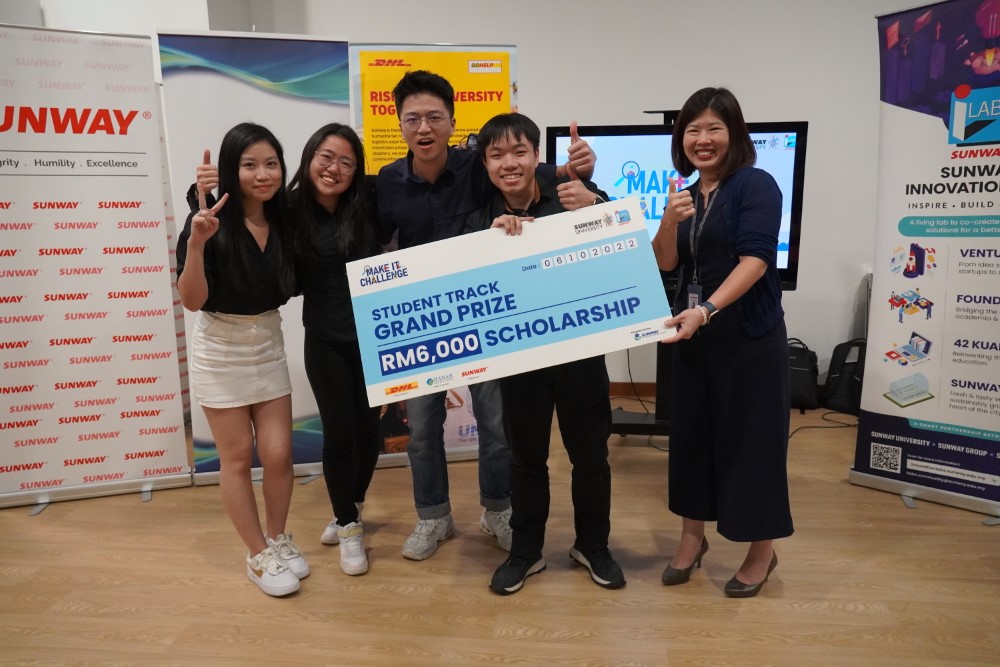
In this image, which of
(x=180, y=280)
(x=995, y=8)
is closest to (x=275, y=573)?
(x=180, y=280)

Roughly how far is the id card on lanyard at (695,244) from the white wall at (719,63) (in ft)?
8.72

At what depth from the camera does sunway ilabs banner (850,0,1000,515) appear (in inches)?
112

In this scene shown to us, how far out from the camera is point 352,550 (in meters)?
2.55

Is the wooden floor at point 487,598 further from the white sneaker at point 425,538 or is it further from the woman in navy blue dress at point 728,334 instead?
the woman in navy blue dress at point 728,334

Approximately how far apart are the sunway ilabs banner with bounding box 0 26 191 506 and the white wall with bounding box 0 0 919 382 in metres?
1.57

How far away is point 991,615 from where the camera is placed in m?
2.21

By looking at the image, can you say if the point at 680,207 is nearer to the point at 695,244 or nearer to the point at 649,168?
the point at 695,244

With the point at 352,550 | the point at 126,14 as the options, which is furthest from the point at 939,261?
the point at 126,14

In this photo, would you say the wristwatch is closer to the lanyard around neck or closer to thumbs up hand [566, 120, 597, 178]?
the lanyard around neck

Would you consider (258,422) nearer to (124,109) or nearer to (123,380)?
(123,380)

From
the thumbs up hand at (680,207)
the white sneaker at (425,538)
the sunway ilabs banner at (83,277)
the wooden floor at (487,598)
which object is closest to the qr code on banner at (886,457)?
the wooden floor at (487,598)

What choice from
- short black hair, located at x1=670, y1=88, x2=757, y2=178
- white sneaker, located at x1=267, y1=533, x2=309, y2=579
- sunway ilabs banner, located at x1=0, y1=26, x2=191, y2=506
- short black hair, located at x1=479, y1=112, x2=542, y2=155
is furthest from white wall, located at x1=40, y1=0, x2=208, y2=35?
short black hair, located at x1=670, y1=88, x2=757, y2=178

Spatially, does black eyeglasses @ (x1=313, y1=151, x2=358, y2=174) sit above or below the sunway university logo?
below

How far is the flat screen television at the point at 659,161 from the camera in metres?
3.56
